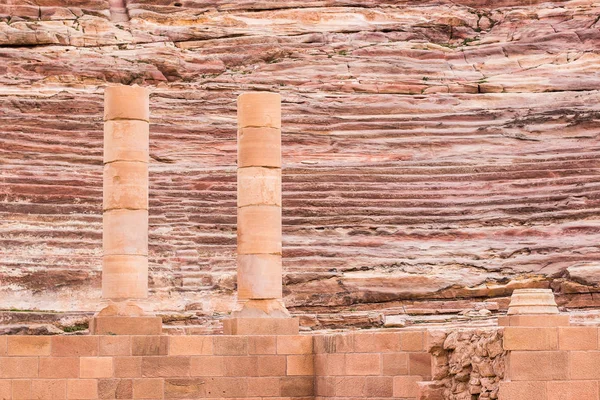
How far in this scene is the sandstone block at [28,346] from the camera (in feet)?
88.0

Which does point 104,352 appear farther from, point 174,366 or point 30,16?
point 30,16

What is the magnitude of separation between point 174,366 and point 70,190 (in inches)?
438

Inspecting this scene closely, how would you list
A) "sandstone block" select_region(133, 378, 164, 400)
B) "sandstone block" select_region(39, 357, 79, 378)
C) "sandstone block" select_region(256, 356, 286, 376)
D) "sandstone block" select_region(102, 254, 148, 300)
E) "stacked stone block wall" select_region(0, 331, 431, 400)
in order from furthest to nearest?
1. "sandstone block" select_region(102, 254, 148, 300)
2. "sandstone block" select_region(256, 356, 286, 376)
3. "sandstone block" select_region(133, 378, 164, 400)
4. "sandstone block" select_region(39, 357, 79, 378)
5. "stacked stone block wall" select_region(0, 331, 431, 400)

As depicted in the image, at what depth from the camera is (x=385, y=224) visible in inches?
1516

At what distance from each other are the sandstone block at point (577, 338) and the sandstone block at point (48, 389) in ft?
26.8

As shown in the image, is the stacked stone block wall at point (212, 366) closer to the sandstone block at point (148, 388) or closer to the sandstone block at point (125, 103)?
the sandstone block at point (148, 388)

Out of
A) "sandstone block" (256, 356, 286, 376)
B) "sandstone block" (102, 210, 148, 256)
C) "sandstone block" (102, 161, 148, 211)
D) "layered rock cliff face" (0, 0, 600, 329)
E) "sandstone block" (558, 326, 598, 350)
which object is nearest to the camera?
"sandstone block" (558, 326, 598, 350)

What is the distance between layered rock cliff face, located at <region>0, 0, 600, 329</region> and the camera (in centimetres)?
3616

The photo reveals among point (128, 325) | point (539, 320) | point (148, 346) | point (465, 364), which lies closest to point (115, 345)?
point (148, 346)

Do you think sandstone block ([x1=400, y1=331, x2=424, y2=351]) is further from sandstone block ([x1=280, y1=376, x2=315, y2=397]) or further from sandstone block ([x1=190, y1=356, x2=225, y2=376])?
sandstone block ([x1=190, y1=356, x2=225, y2=376])

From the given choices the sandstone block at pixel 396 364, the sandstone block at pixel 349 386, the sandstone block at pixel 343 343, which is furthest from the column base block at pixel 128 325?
the sandstone block at pixel 396 364

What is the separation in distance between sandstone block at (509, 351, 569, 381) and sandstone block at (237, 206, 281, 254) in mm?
7964

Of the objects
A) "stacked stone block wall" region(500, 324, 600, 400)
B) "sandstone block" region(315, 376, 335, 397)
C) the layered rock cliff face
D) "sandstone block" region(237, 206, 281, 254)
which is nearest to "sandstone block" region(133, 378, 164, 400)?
"sandstone block" region(315, 376, 335, 397)

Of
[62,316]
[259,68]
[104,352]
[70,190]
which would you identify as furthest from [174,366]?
[259,68]
